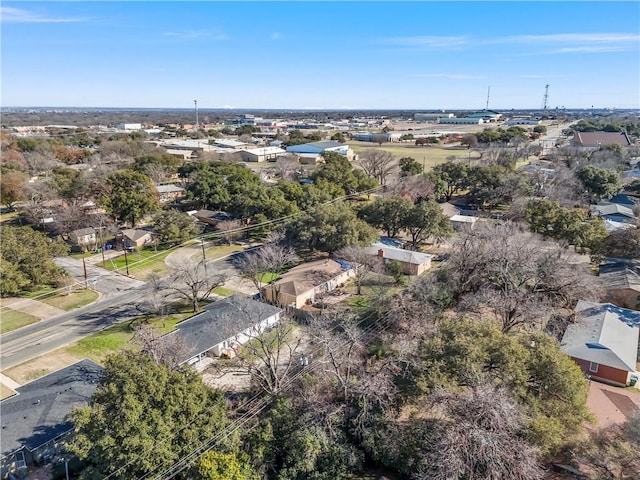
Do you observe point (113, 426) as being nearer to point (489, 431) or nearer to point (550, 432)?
point (489, 431)

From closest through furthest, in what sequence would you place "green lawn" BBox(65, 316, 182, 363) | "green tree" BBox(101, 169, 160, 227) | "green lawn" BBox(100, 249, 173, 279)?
"green lawn" BBox(65, 316, 182, 363) → "green lawn" BBox(100, 249, 173, 279) → "green tree" BBox(101, 169, 160, 227)

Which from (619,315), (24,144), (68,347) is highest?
(24,144)

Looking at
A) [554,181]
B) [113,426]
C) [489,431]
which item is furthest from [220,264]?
[554,181]

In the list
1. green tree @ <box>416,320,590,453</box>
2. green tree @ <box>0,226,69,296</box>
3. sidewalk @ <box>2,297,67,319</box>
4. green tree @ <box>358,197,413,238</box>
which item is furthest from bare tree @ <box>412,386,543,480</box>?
green tree @ <box>0,226,69,296</box>

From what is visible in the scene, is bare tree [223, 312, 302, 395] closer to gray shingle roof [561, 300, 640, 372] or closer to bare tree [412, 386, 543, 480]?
bare tree [412, 386, 543, 480]

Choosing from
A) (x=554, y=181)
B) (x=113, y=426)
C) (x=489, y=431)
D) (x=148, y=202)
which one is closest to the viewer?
(x=489, y=431)
